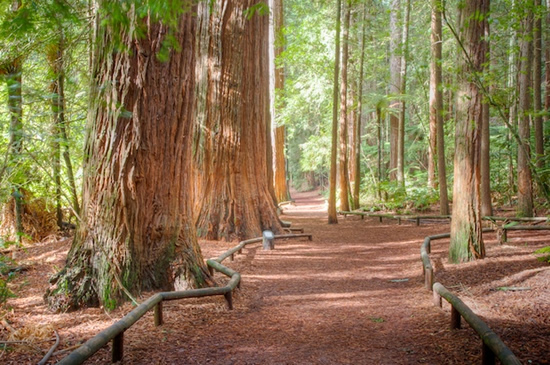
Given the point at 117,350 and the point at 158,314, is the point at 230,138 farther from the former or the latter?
the point at 117,350

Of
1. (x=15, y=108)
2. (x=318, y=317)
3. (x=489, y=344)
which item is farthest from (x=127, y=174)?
(x=489, y=344)

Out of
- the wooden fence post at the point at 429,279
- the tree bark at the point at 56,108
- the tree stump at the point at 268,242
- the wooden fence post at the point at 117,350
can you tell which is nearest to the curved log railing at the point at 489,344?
the wooden fence post at the point at 429,279

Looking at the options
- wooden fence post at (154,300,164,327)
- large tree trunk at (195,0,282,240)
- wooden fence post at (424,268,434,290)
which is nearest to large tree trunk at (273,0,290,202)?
large tree trunk at (195,0,282,240)

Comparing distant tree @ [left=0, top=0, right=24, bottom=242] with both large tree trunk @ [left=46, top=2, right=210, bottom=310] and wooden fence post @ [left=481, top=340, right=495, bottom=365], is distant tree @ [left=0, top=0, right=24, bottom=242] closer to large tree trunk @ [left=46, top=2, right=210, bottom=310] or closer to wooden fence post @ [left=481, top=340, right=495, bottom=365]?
large tree trunk @ [left=46, top=2, right=210, bottom=310]

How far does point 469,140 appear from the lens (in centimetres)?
792

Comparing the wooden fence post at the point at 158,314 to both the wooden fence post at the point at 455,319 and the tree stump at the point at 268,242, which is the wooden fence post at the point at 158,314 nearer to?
the wooden fence post at the point at 455,319

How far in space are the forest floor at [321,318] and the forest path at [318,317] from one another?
1 cm

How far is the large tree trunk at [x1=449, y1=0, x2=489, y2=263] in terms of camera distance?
784cm

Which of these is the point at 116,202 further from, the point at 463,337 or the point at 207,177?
the point at 207,177

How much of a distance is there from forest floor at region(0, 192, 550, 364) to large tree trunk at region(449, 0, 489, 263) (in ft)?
1.57

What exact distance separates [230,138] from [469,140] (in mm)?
6050

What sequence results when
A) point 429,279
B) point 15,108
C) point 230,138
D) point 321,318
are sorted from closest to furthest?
point 15,108, point 321,318, point 429,279, point 230,138

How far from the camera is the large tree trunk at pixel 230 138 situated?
458 inches

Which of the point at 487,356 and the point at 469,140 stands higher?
the point at 469,140
